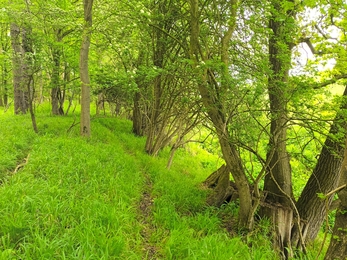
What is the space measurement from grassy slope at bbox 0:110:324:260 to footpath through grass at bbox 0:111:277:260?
0.01 m

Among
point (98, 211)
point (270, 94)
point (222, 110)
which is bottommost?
point (98, 211)

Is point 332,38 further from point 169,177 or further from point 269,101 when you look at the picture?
point 169,177

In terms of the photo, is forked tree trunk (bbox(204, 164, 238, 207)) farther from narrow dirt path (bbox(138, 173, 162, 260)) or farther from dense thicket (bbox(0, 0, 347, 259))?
narrow dirt path (bbox(138, 173, 162, 260))

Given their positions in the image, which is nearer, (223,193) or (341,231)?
(341,231)

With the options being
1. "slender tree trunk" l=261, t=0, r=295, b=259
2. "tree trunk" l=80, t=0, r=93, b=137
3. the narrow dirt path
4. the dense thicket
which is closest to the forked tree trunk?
the dense thicket

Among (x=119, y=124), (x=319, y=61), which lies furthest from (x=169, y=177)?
(x=119, y=124)

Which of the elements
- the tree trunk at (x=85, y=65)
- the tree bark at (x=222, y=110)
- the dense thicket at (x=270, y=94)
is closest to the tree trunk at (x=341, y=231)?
the dense thicket at (x=270, y=94)

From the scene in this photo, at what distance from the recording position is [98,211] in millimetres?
3752

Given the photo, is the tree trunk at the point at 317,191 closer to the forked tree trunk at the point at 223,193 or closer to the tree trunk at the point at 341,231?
the tree trunk at the point at 341,231

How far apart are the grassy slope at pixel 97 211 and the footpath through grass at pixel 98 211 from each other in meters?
0.01

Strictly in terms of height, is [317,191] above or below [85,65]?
below

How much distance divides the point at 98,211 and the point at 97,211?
Answer: 0.01 m

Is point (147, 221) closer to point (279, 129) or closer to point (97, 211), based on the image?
point (97, 211)

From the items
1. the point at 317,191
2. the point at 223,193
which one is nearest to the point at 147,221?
the point at 223,193
